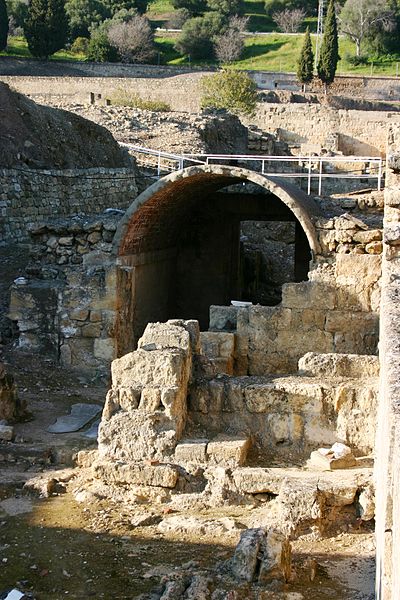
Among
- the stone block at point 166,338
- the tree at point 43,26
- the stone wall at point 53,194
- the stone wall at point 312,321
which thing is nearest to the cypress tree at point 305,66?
the tree at point 43,26

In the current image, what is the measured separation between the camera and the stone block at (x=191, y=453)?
10016mm

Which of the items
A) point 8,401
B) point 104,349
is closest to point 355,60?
point 104,349

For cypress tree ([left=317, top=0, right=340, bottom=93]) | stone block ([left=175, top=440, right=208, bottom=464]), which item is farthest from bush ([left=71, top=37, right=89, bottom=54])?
stone block ([left=175, top=440, right=208, bottom=464])

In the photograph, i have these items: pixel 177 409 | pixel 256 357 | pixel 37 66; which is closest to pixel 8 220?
pixel 256 357

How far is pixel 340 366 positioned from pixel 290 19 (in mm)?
61320

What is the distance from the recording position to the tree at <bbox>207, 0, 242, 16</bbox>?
231ft

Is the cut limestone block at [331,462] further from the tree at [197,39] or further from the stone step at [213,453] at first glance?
the tree at [197,39]

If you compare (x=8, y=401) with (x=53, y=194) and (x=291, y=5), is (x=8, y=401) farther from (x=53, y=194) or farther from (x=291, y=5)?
(x=291, y=5)

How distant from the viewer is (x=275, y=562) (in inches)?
298

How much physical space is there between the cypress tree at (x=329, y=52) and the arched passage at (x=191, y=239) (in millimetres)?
33429

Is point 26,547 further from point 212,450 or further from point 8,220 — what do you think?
point 8,220

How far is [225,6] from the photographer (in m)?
70.4

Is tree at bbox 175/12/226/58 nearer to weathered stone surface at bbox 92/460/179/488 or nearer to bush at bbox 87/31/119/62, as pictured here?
bush at bbox 87/31/119/62

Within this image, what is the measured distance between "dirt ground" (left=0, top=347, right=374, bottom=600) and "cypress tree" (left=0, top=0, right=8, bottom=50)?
49983 millimetres
